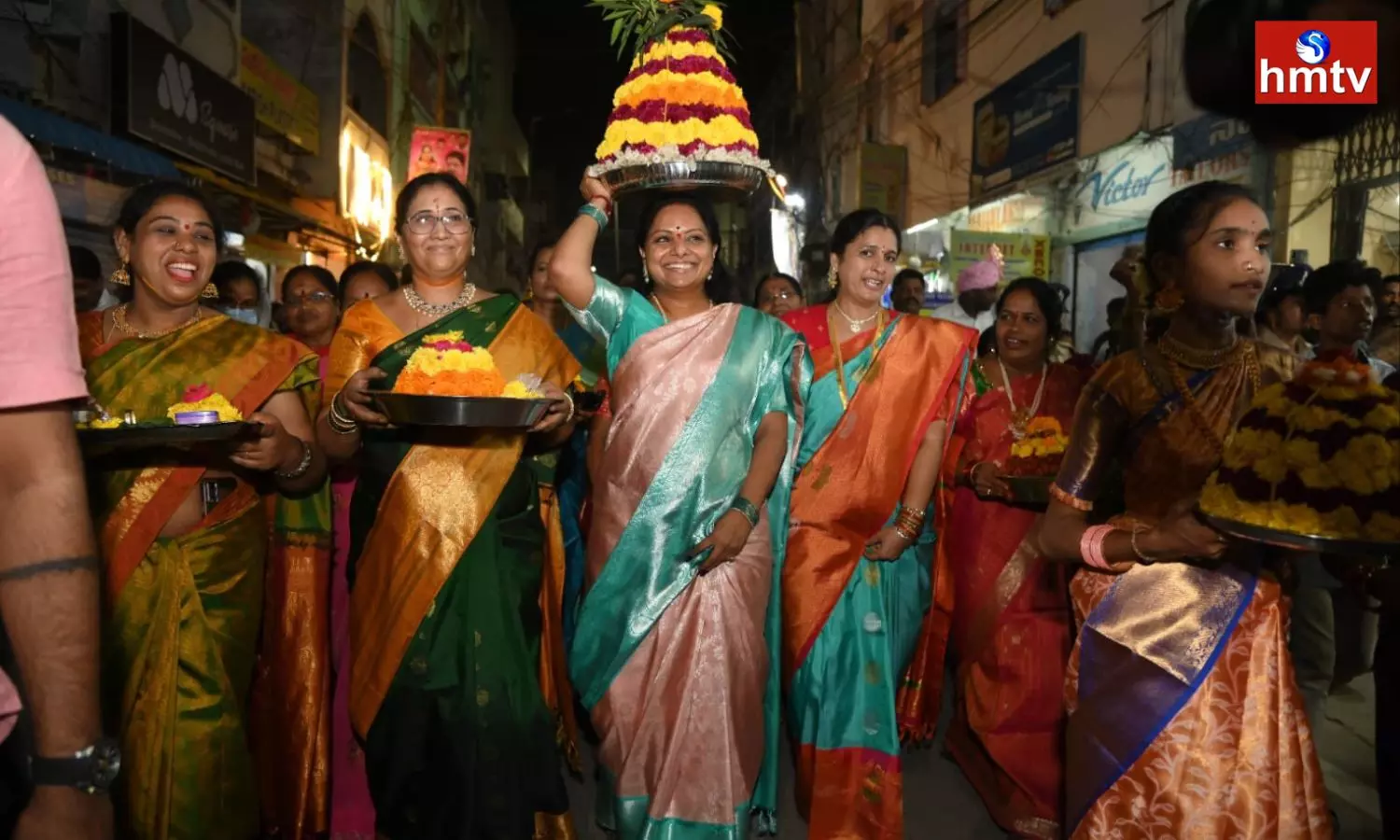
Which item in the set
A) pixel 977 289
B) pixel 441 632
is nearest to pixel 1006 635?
pixel 441 632

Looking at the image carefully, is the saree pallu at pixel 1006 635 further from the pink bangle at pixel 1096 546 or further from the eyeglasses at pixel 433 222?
the eyeglasses at pixel 433 222

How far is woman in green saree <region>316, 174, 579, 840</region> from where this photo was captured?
116 inches

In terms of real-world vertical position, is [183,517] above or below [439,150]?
below

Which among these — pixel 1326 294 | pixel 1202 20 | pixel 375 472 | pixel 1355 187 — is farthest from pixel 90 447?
pixel 1202 20

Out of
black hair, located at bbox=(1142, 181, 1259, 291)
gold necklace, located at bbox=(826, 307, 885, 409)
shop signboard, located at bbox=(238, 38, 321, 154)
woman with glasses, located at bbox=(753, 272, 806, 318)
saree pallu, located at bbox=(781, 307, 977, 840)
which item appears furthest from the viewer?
shop signboard, located at bbox=(238, 38, 321, 154)

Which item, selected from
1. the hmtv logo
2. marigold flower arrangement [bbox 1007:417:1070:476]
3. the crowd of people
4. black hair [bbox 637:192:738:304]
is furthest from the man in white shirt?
Answer: black hair [bbox 637:192:738:304]

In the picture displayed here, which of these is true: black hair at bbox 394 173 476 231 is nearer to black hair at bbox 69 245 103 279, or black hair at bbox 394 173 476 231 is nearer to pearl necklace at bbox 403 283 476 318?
pearl necklace at bbox 403 283 476 318

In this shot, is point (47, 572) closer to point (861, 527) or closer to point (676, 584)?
point (676, 584)

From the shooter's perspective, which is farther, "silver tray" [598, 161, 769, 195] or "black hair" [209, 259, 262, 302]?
"black hair" [209, 259, 262, 302]

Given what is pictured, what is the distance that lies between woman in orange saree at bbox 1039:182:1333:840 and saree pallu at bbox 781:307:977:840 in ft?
3.05

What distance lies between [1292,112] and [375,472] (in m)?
8.01

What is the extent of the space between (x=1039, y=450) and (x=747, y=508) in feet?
5.48

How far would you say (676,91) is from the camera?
4195 millimetres

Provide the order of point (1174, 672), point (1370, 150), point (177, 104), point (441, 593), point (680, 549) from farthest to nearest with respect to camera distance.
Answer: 1. point (177, 104)
2. point (1370, 150)
3. point (680, 549)
4. point (441, 593)
5. point (1174, 672)
